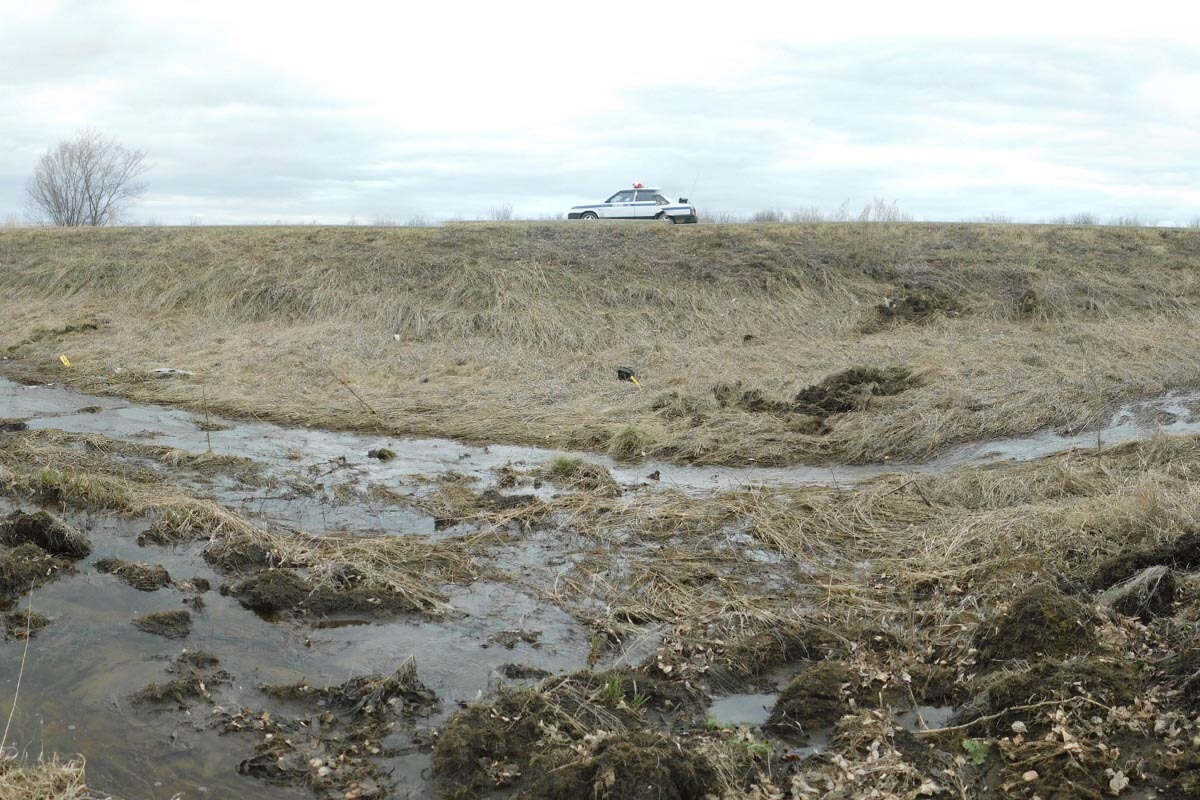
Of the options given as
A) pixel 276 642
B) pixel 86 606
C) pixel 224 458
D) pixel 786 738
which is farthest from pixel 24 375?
pixel 786 738

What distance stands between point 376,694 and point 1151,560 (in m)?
4.69

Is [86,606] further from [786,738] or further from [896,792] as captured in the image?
[896,792]

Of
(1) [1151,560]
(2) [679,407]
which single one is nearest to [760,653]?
(1) [1151,560]

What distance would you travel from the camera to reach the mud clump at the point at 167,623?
6164 millimetres

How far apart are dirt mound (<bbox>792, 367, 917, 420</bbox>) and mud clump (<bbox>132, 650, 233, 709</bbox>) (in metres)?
7.93

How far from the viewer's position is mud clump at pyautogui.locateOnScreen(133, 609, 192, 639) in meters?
6.16

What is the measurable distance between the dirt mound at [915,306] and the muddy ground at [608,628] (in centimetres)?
777

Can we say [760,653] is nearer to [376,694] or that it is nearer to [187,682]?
[376,694]

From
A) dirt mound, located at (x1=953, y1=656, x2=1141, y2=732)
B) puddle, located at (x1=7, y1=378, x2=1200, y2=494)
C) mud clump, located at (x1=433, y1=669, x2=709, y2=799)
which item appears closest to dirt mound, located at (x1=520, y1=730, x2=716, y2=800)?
mud clump, located at (x1=433, y1=669, x2=709, y2=799)

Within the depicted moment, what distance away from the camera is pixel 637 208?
2855 centimetres

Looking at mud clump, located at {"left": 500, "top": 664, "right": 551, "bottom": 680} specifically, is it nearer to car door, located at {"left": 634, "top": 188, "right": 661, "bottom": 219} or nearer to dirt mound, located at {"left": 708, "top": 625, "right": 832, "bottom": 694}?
dirt mound, located at {"left": 708, "top": 625, "right": 832, "bottom": 694}

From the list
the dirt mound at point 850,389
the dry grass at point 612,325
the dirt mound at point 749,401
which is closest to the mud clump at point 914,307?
the dry grass at point 612,325

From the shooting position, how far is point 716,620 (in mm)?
6430

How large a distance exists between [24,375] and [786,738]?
14.5m
